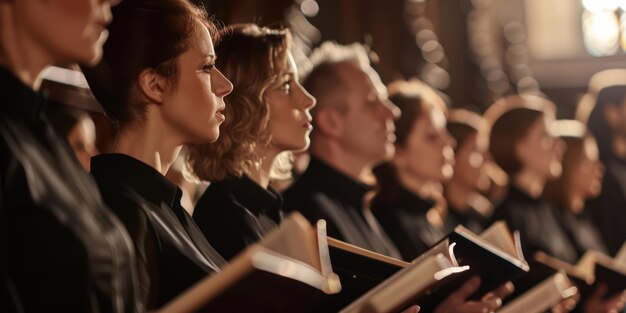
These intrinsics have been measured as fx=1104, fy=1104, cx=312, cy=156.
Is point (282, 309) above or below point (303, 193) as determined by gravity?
above

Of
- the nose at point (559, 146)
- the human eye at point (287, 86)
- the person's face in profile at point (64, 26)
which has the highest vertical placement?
the person's face in profile at point (64, 26)

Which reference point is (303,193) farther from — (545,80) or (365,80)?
(545,80)

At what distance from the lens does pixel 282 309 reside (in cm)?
178

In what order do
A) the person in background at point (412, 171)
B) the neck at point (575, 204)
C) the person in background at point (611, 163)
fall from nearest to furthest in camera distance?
the person in background at point (412, 171) < the neck at point (575, 204) < the person in background at point (611, 163)

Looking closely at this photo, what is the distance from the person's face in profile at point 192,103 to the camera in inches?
91.8

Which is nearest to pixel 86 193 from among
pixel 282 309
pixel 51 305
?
pixel 51 305

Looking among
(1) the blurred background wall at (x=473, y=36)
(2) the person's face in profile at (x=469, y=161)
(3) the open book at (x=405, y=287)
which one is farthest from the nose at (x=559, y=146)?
(3) the open book at (x=405, y=287)

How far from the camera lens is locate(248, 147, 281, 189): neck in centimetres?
288

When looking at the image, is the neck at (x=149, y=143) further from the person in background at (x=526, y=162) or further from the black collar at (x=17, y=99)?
the person in background at (x=526, y=162)

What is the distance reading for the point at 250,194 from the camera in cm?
274

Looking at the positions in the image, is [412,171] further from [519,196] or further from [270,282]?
[270,282]

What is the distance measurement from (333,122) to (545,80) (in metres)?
8.04

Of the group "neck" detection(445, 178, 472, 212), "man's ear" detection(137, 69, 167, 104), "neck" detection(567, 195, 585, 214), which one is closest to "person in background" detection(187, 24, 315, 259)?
"man's ear" detection(137, 69, 167, 104)

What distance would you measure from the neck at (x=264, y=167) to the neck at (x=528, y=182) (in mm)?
2777
